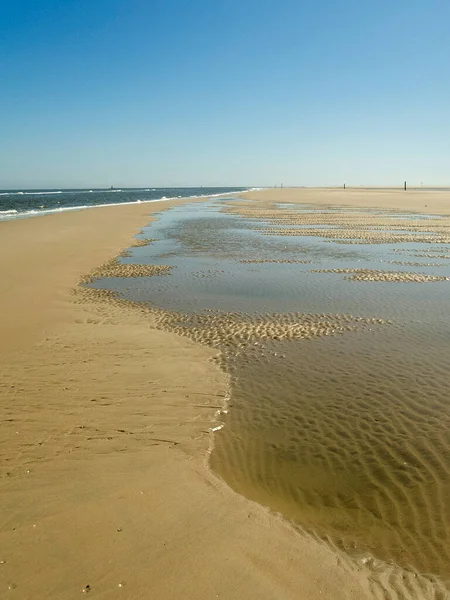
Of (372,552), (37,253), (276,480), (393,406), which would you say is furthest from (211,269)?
(372,552)

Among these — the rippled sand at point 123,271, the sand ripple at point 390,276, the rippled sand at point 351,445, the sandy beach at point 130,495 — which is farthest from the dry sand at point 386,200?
the sandy beach at point 130,495

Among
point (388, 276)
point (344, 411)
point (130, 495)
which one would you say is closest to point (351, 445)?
→ point (344, 411)

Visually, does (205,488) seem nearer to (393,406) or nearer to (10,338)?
(393,406)

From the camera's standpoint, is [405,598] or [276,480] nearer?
[405,598]

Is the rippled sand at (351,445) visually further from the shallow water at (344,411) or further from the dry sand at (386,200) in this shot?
the dry sand at (386,200)

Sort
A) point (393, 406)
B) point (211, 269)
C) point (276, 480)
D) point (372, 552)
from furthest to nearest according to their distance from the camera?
point (211, 269), point (393, 406), point (276, 480), point (372, 552)

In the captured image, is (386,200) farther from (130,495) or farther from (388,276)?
(130,495)
